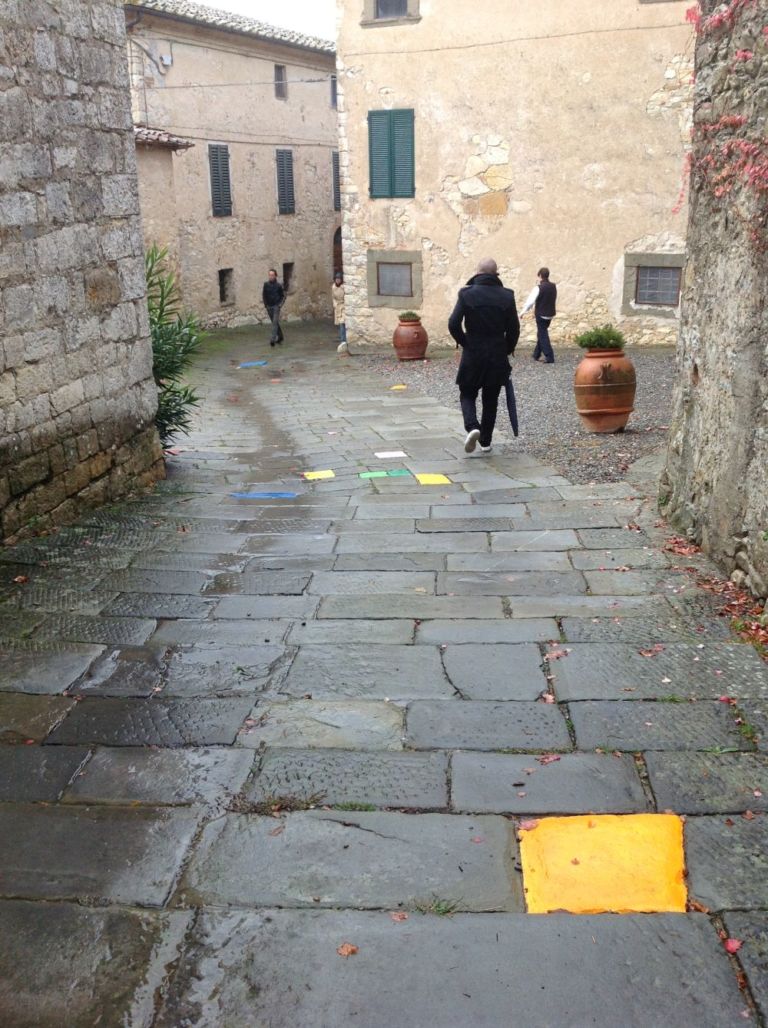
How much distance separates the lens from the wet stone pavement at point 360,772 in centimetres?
210

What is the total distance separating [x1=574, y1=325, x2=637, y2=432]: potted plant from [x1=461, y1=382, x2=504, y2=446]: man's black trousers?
1072 millimetres

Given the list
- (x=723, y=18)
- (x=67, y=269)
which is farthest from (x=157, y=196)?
(x=723, y=18)

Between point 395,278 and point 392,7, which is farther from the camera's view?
point 395,278

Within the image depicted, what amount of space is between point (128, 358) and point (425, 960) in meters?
5.38

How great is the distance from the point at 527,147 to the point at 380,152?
2562 millimetres

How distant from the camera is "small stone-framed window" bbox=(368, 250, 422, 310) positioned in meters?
17.4

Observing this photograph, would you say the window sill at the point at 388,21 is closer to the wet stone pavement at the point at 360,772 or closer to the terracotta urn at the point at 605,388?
the terracotta urn at the point at 605,388

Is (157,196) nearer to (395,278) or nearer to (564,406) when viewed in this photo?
(395,278)

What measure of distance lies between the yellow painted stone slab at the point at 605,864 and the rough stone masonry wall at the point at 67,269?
3.63 meters

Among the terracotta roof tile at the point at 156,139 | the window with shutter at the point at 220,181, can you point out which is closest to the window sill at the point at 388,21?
the terracotta roof tile at the point at 156,139

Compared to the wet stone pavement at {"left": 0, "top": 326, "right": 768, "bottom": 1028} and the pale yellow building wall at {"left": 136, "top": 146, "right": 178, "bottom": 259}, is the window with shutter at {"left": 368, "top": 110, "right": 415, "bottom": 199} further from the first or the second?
the wet stone pavement at {"left": 0, "top": 326, "right": 768, "bottom": 1028}

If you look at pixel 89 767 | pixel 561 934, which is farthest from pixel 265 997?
pixel 89 767

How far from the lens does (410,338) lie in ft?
54.6

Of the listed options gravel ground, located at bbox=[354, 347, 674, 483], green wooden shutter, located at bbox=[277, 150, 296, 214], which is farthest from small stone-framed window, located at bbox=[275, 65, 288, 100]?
gravel ground, located at bbox=[354, 347, 674, 483]
